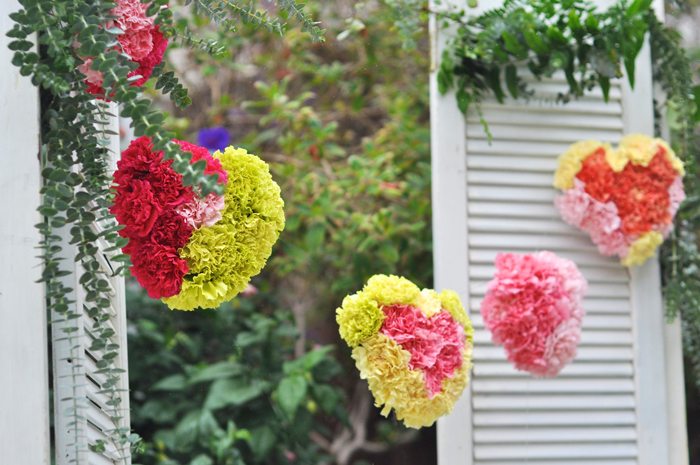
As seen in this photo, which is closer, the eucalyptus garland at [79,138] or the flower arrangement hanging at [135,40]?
the eucalyptus garland at [79,138]

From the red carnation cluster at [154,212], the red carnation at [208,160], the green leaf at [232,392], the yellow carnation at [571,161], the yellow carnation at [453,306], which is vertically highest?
the yellow carnation at [571,161]

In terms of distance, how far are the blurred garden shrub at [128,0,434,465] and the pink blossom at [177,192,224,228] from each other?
0.75 meters

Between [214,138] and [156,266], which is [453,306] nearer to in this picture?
[156,266]

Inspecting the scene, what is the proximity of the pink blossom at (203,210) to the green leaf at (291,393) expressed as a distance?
3.06 ft

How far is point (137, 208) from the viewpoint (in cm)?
129

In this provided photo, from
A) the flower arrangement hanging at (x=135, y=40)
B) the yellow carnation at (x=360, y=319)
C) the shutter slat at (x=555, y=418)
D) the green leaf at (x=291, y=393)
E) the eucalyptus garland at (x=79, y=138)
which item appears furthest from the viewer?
the green leaf at (x=291, y=393)

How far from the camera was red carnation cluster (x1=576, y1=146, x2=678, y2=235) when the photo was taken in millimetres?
1963

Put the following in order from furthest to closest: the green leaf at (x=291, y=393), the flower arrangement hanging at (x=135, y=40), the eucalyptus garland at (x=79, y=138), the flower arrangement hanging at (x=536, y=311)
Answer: the green leaf at (x=291, y=393)
the flower arrangement hanging at (x=536, y=311)
the flower arrangement hanging at (x=135, y=40)
the eucalyptus garland at (x=79, y=138)

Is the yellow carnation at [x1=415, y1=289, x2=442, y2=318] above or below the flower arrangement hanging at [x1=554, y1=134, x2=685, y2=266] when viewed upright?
below

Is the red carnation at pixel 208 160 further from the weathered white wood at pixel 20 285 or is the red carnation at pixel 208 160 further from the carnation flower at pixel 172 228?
the weathered white wood at pixel 20 285

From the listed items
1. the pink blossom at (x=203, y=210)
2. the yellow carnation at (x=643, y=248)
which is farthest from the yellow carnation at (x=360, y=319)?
the yellow carnation at (x=643, y=248)

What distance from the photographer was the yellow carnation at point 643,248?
6.44 feet

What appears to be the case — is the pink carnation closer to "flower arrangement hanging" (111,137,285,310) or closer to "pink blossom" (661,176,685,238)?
"flower arrangement hanging" (111,137,285,310)

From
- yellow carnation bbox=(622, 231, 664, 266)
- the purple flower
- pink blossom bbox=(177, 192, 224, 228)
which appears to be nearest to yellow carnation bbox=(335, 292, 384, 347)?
pink blossom bbox=(177, 192, 224, 228)
